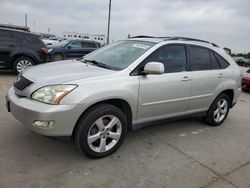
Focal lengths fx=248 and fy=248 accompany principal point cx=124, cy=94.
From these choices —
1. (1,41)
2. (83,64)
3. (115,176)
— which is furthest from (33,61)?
(115,176)

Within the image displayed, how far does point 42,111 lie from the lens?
276 centimetres

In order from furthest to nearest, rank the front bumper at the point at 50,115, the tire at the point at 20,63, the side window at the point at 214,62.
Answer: the tire at the point at 20,63 → the side window at the point at 214,62 → the front bumper at the point at 50,115

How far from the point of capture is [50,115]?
2768mm

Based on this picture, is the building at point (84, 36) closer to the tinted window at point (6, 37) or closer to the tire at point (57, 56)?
the tire at point (57, 56)

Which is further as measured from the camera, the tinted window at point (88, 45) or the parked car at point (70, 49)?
the tinted window at point (88, 45)

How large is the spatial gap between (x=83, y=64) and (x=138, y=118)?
117cm

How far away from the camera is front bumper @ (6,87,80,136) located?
277cm

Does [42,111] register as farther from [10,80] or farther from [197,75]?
[10,80]

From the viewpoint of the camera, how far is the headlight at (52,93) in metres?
2.83

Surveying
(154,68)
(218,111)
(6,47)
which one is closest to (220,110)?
(218,111)

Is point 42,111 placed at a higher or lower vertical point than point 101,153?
higher

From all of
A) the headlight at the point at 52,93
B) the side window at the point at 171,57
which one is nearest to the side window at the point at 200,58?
the side window at the point at 171,57

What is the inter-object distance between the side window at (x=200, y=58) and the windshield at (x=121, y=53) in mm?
885

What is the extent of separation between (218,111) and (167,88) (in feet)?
5.82
